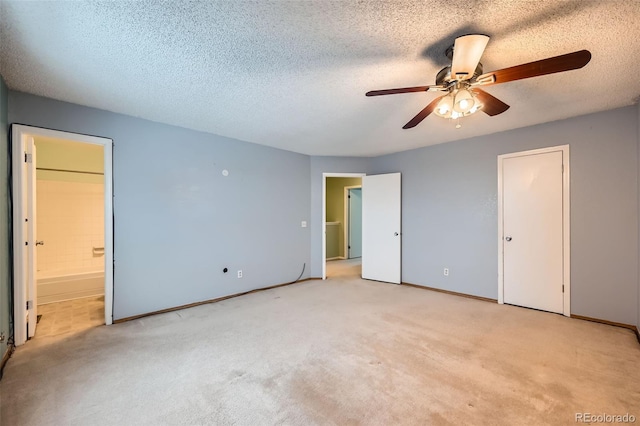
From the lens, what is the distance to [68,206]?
466 centimetres

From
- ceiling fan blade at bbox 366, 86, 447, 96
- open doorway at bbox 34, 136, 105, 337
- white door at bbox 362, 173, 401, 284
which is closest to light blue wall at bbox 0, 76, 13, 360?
open doorway at bbox 34, 136, 105, 337

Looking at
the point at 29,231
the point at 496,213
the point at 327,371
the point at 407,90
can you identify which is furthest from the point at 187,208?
the point at 496,213

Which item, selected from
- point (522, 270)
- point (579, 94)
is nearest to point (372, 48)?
point (579, 94)

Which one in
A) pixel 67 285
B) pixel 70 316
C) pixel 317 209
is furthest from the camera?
pixel 317 209

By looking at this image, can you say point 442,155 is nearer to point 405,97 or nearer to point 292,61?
point 405,97

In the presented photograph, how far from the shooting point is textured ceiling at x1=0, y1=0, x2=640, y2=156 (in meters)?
1.51

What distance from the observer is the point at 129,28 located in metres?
1.65

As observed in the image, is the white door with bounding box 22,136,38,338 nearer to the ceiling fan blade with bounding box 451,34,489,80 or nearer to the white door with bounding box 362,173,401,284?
the ceiling fan blade with bounding box 451,34,489,80

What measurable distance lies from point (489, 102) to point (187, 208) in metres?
3.45

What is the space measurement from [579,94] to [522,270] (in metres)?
2.09

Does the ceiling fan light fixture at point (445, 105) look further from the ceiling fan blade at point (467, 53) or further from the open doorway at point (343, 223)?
the open doorway at point (343, 223)
